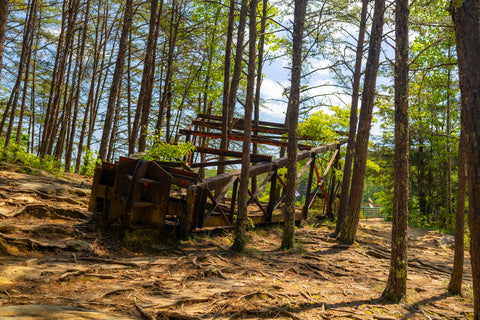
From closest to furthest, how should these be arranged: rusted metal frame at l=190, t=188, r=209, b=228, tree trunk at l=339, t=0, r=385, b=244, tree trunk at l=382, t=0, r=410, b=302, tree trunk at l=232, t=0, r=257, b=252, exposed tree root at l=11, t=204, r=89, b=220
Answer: tree trunk at l=382, t=0, r=410, b=302, exposed tree root at l=11, t=204, r=89, b=220, rusted metal frame at l=190, t=188, r=209, b=228, tree trunk at l=232, t=0, r=257, b=252, tree trunk at l=339, t=0, r=385, b=244

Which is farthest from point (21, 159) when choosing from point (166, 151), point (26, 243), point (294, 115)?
point (294, 115)

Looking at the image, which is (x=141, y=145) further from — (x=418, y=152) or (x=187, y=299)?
(x=418, y=152)

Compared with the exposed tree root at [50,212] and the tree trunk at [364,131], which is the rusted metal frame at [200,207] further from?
the tree trunk at [364,131]

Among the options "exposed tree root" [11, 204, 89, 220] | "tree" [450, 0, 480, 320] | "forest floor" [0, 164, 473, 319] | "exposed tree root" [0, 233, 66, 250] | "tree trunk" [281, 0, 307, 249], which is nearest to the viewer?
"tree" [450, 0, 480, 320]

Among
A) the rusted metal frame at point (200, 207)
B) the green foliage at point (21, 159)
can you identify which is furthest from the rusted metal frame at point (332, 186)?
the green foliage at point (21, 159)

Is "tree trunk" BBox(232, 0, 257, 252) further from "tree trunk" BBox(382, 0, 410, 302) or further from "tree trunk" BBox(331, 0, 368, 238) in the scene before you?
"tree trunk" BBox(331, 0, 368, 238)

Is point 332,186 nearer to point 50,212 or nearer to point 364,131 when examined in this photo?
point 364,131

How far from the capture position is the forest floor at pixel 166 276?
3.60 metres

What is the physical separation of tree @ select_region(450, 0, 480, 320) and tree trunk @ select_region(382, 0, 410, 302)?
2.17 meters

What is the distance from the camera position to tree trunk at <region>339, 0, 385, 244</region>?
30.7ft

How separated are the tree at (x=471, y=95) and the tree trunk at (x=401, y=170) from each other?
2.17 meters

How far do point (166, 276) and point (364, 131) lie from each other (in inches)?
281

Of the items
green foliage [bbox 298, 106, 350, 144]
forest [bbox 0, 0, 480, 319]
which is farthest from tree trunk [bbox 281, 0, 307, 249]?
green foliage [bbox 298, 106, 350, 144]

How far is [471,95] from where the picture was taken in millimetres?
3068
